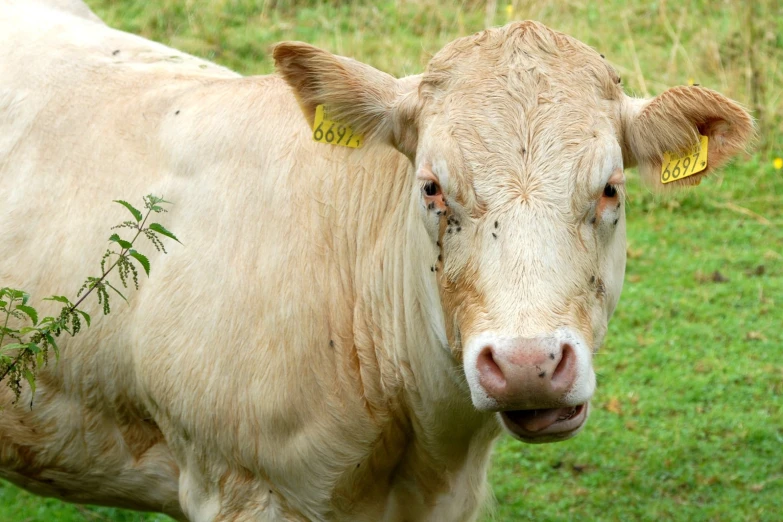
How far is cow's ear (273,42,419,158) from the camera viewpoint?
139 inches

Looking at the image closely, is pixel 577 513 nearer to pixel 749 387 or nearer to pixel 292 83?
pixel 749 387

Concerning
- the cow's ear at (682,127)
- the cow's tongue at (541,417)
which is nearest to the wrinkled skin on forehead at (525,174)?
the cow's ear at (682,127)

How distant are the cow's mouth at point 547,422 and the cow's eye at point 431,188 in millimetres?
701

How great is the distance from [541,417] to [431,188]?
780 mm

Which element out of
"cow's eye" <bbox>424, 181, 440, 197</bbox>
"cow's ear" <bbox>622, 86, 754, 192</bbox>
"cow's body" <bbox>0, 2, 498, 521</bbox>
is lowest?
"cow's body" <bbox>0, 2, 498, 521</bbox>

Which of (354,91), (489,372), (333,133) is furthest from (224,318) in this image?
(489,372)

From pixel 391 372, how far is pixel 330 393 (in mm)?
229

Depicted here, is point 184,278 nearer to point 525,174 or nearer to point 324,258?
point 324,258

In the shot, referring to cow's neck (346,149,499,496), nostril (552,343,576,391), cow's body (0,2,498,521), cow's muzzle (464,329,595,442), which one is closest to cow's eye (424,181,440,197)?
cow's neck (346,149,499,496)

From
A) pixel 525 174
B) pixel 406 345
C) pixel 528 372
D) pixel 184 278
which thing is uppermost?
pixel 525 174

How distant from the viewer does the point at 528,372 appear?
278 centimetres

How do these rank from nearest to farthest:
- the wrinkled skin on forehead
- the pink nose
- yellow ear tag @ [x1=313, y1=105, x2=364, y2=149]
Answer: the pink nose
the wrinkled skin on forehead
yellow ear tag @ [x1=313, y1=105, x2=364, y2=149]

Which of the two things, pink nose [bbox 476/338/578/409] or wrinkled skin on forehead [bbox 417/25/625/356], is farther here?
wrinkled skin on forehead [bbox 417/25/625/356]

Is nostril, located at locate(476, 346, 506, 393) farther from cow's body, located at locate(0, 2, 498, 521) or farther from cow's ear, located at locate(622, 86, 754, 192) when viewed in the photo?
cow's ear, located at locate(622, 86, 754, 192)
